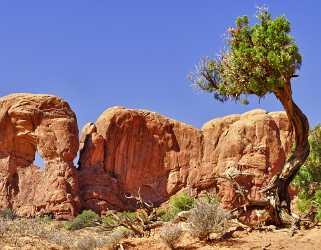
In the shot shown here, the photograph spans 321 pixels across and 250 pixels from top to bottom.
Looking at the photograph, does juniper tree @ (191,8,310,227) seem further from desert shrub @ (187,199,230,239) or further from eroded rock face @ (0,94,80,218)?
eroded rock face @ (0,94,80,218)

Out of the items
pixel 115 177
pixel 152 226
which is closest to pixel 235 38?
pixel 152 226

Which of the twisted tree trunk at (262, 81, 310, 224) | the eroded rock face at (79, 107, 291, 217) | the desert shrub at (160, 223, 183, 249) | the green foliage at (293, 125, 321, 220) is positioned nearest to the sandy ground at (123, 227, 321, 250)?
the desert shrub at (160, 223, 183, 249)

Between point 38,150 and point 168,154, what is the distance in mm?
13863

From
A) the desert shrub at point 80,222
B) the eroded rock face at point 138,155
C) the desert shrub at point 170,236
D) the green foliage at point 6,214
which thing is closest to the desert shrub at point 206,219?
the desert shrub at point 170,236

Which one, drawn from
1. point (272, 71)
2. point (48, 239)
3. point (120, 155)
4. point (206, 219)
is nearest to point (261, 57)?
point (272, 71)

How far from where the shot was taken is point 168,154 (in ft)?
172

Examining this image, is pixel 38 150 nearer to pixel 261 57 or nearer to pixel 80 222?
pixel 80 222

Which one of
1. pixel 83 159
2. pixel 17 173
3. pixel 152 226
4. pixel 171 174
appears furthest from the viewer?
pixel 171 174

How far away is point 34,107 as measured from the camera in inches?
1748

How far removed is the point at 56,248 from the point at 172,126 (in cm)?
4069

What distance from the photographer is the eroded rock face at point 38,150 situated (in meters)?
42.8

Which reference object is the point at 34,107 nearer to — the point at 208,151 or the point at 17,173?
the point at 17,173

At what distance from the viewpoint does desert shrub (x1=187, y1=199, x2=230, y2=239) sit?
10328 mm

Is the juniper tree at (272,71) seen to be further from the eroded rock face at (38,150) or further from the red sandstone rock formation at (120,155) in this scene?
the eroded rock face at (38,150)
